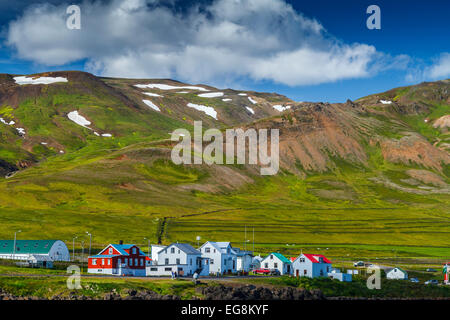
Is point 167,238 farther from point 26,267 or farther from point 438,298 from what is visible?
point 438,298

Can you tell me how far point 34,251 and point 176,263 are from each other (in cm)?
3479

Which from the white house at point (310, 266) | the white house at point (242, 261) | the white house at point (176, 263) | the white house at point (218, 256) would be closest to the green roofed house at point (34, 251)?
the white house at point (176, 263)

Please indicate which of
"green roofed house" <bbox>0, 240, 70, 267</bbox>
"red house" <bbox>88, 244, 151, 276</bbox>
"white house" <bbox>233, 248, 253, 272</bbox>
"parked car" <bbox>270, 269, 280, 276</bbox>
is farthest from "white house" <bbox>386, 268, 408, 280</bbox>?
"green roofed house" <bbox>0, 240, 70, 267</bbox>

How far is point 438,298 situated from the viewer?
9712cm

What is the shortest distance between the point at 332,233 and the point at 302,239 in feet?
52.8

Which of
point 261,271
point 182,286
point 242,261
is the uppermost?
point 242,261

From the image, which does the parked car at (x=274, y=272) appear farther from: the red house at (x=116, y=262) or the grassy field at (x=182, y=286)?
the red house at (x=116, y=262)

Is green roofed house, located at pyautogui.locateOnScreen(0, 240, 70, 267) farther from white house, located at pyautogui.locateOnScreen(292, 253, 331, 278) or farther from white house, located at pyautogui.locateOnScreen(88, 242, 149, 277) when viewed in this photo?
white house, located at pyautogui.locateOnScreen(292, 253, 331, 278)

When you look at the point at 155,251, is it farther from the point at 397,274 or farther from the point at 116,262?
the point at 397,274

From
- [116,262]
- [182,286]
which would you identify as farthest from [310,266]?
[182,286]

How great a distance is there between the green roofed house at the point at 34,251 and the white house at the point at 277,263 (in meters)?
40.4

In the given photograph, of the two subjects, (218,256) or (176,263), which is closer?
(176,263)

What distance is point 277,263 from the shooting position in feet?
391
